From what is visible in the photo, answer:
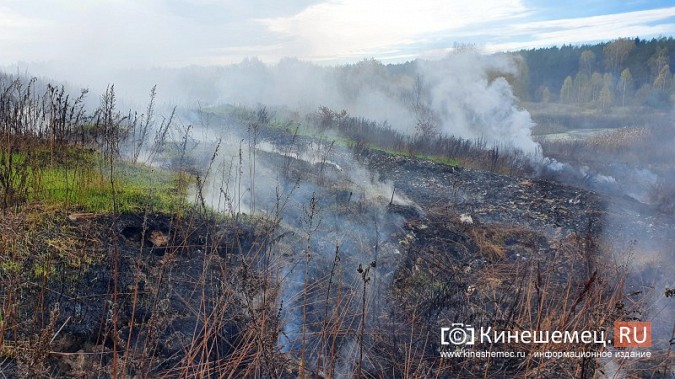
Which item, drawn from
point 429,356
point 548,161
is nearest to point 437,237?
point 429,356

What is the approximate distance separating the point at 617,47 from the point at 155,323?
64.1 metres

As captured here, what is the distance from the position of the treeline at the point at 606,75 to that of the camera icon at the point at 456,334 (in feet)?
124

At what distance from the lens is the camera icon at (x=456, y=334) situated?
3.44 m

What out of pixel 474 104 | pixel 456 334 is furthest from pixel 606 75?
pixel 456 334

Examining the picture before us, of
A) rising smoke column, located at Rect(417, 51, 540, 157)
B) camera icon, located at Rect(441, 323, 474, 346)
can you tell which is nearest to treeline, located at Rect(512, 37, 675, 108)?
rising smoke column, located at Rect(417, 51, 540, 157)

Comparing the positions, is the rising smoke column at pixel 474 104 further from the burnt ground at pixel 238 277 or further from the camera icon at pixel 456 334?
the camera icon at pixel 456 334

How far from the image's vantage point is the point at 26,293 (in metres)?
3.24

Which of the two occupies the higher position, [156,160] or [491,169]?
[156,160]

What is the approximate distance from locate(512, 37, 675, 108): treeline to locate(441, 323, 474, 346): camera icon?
37.9 m

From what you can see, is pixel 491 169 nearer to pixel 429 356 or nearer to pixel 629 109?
pixel 429 356

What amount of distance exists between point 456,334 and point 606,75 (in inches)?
2107

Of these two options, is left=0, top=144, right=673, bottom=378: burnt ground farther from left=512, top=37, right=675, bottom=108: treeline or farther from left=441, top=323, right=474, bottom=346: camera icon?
left=512, top=37, right=675, bottom=108: treeline

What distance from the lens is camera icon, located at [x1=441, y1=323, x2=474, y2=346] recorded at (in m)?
3.44

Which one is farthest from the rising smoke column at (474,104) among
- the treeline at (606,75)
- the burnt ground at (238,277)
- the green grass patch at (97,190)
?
the green grass patch at (97,190)
